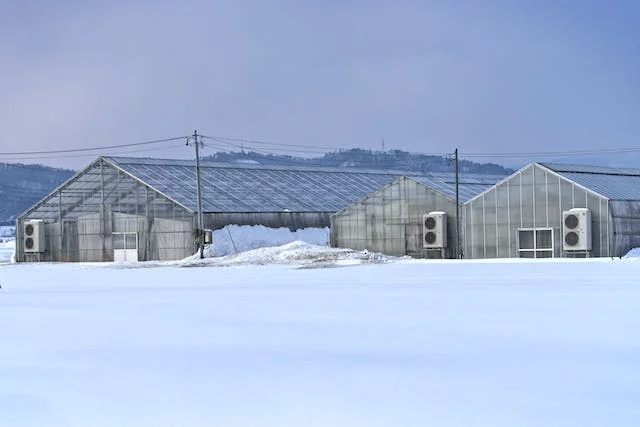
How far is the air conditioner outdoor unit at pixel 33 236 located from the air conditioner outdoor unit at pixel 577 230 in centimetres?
4169

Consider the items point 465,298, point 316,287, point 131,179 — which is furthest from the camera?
point 131,179

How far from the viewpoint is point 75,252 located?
250 feet

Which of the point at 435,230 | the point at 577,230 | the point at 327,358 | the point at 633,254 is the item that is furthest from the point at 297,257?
the point at 327,358

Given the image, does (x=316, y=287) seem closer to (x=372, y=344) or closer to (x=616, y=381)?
(x=372, y=344)

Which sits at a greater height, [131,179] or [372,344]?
[131,179]

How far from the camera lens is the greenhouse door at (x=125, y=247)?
238ft

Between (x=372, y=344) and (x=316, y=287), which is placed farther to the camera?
(x=316, y=287)

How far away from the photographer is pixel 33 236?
77.5 metres

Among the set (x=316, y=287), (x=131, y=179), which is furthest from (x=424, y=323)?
(x=131, y=179)

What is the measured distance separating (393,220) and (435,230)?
4161mm

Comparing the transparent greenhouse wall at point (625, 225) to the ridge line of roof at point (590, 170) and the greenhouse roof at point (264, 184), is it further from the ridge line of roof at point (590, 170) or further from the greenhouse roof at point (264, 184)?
the greenhouse roof at point (264, 184)

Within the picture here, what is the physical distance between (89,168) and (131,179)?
16.6ft

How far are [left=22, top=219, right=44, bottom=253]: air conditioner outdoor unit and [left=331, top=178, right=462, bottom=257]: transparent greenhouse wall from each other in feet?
77.8

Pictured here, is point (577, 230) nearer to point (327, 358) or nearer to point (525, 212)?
point (525, 212)
